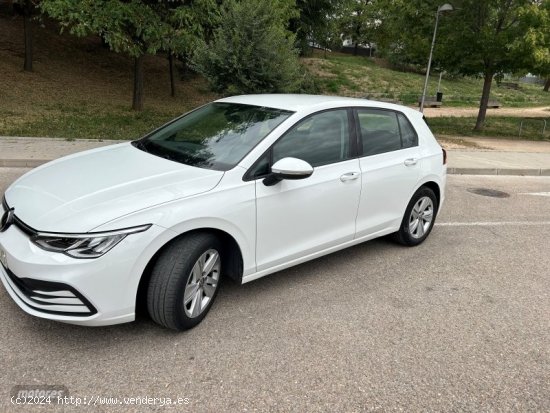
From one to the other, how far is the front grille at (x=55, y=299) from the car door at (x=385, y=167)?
2428 millimetres

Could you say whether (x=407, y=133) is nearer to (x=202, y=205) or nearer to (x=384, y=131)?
(x=384, y=131)

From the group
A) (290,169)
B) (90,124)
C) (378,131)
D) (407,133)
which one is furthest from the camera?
(90,124)

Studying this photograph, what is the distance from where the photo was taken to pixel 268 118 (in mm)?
3820

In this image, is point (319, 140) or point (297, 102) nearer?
point (319, 140)

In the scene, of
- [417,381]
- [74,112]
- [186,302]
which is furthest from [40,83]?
[417,381]

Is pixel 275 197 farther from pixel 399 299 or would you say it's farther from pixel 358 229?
pixel 399 299

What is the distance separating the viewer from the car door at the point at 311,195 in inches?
135

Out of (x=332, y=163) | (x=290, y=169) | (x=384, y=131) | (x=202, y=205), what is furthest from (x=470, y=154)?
(x=202, y=205)

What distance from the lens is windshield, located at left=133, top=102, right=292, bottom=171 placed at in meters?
3.53

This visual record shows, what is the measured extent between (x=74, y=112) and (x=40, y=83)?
4.12 metres

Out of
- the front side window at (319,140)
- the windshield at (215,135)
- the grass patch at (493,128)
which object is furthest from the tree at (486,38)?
the windshield at (215,135)

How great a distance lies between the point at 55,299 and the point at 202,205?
1.02 m

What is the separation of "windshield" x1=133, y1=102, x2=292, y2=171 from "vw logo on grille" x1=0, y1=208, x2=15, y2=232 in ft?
3.77

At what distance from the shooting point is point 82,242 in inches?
104
